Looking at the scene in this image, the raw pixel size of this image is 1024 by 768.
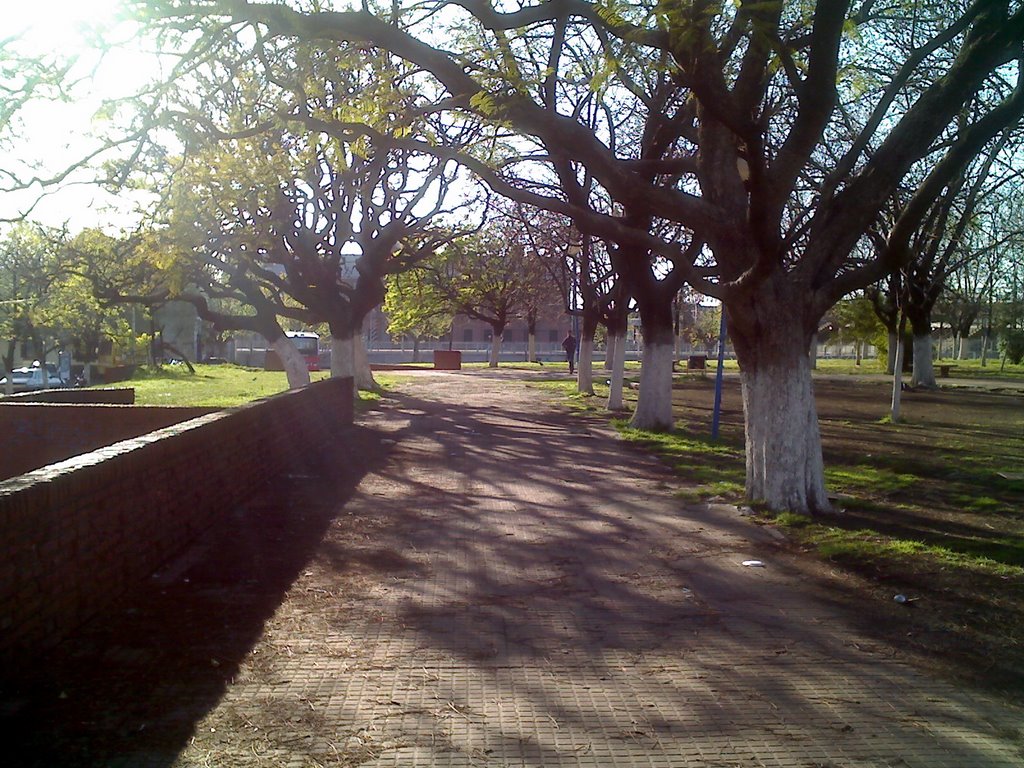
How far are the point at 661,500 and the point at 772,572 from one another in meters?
3.62

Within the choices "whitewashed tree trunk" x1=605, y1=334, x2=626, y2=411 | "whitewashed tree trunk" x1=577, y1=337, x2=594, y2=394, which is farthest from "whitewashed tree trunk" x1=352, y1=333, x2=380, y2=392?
"whitewashed tree trunk" x1=605, y1=334, x2=626, y2=411

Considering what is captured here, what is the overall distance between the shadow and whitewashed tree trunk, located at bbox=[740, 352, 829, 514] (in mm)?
4415

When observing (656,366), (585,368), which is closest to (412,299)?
(585,368)

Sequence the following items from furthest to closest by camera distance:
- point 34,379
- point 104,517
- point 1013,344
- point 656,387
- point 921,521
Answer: point 1013,344
point 34,379
point 656,387
point 921,521
point 104,517

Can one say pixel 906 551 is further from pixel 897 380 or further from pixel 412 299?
pixel 412 299

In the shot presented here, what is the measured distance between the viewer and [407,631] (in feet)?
21.6

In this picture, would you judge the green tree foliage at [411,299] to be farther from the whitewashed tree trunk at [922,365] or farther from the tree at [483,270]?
the whitewashed tree trunk at [922,365]

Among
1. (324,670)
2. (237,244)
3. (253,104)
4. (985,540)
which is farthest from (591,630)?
(237,244)

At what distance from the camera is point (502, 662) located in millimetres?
5941

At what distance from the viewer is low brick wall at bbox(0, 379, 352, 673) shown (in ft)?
18.1

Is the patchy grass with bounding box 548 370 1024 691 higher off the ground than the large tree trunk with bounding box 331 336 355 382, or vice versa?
the large tree trunk with bounding box 331 336 355 382

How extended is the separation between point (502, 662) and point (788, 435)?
5.19 metres

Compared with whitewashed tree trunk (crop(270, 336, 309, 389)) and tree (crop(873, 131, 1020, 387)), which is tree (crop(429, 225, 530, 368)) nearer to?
whitewashed tree trunk (crop(270, 336, 309, 389))

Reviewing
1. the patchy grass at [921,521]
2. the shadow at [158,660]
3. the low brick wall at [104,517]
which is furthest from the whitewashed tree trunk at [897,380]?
the shadow at [158,660]
